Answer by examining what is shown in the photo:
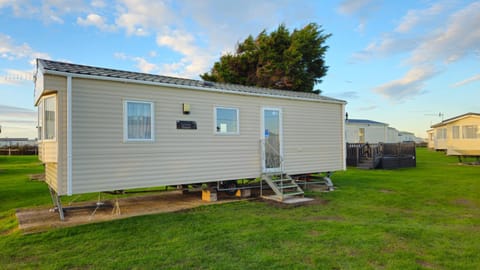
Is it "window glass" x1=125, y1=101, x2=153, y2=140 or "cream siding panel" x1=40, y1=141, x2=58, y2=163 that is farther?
"window glass" x1=125, y1=101, x2=153, y2=140

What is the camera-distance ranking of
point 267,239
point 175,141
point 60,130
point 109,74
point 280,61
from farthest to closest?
point 280,61 < point 175,141 < point 109,74 < point 60,130 < point 267,239

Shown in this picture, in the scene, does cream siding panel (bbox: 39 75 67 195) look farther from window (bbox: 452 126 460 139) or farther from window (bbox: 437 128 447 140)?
window (bbox: 437 128 447 140)

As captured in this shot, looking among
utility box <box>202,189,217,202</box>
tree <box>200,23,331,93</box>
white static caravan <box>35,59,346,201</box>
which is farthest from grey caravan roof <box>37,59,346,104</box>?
tree <box>200,23,331,93</box>

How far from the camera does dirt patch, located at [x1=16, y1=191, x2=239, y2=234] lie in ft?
18.2

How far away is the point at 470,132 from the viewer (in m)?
21.2

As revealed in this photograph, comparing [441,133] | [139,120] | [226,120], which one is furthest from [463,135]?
[139,120]

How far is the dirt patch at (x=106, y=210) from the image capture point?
5.54 m

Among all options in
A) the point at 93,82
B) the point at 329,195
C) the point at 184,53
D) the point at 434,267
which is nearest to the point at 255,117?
the point at 329,195

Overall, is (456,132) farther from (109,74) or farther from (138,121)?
(109,74)

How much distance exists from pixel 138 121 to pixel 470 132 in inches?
970

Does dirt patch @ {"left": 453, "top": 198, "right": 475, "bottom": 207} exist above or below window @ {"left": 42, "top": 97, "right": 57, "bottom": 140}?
below

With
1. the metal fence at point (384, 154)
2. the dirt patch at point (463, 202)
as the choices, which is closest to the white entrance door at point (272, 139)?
the dirt patch at point (463, 202)

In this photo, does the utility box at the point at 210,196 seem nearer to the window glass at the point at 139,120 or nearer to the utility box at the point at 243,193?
the utility box at the point at 243,193

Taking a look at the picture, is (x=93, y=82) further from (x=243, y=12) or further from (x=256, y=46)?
(x=256, y=46)
